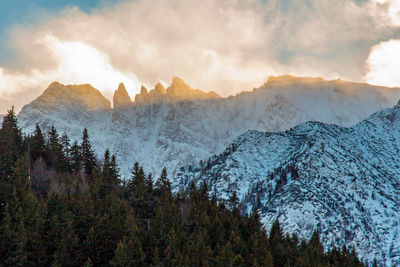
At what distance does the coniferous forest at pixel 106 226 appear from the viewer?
192ft

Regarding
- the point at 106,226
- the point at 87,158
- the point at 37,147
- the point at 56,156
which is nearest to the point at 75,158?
the point at 87,158

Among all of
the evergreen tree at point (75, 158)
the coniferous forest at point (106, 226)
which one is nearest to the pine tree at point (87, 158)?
the evergreen tree at point (75, 158)

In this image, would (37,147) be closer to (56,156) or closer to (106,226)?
(56,156)

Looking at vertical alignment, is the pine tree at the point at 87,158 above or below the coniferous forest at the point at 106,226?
above

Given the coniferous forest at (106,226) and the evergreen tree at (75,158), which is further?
the evergreen tree at (75,158)

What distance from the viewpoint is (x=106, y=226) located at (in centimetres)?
6544

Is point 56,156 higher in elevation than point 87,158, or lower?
lower

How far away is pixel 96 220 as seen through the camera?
217 ft

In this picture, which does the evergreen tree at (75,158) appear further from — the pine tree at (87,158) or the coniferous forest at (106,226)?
the coniferous forest at (106,226)

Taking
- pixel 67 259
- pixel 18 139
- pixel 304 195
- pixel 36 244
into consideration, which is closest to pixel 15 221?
pixel 36 244

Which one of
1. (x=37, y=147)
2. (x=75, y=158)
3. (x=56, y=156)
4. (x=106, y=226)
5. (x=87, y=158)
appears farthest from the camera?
(x=87, y=158)

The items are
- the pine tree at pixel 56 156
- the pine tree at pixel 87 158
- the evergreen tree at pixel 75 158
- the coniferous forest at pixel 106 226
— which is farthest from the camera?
the pine tree at pixel 87 158

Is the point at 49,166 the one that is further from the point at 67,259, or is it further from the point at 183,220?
the point at 67,259

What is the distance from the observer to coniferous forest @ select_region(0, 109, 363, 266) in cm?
5856
